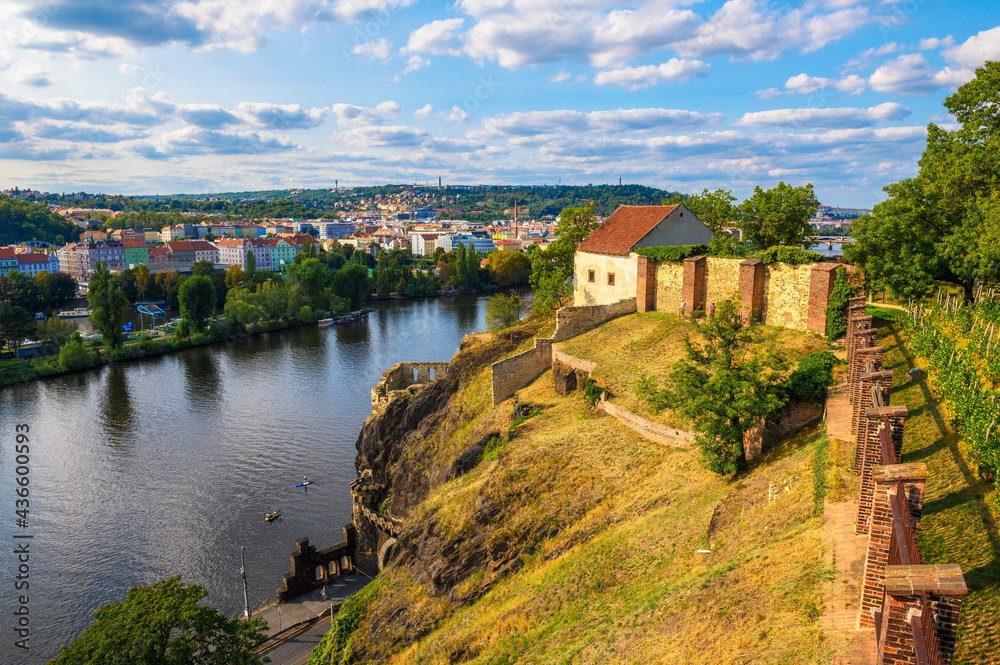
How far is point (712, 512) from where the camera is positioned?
17656 millimetres

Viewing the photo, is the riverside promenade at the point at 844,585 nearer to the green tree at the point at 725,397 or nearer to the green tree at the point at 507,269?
the green tree at the point at 725,397

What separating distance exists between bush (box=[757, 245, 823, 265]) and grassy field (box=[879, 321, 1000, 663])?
11800 mm

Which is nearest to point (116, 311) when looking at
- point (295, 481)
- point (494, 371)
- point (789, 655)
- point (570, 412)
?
point (295, 481)

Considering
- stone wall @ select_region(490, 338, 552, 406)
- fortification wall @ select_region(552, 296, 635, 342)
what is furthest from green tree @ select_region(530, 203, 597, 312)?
stone wall @ select_region(490, 338, 552, 406)

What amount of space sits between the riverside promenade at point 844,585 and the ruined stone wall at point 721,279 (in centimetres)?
1711

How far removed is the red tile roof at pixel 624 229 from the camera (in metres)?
37.4

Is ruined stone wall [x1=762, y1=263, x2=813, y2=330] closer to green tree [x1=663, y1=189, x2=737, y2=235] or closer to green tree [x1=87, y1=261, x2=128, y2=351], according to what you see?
green tree [x1=663, y1=189, x2=737, y2=235]

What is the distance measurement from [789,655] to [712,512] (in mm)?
7487

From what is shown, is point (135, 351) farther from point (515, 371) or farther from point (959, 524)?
point (959, 524)

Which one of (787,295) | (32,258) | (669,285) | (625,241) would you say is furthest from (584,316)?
(32,258)

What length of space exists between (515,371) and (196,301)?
239ft

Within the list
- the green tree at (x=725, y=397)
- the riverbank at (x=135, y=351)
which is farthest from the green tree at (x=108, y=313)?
the green tree at (x=725, y=397)

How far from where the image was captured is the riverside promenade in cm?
965

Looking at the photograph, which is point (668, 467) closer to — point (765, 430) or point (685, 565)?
point (765, 430)
